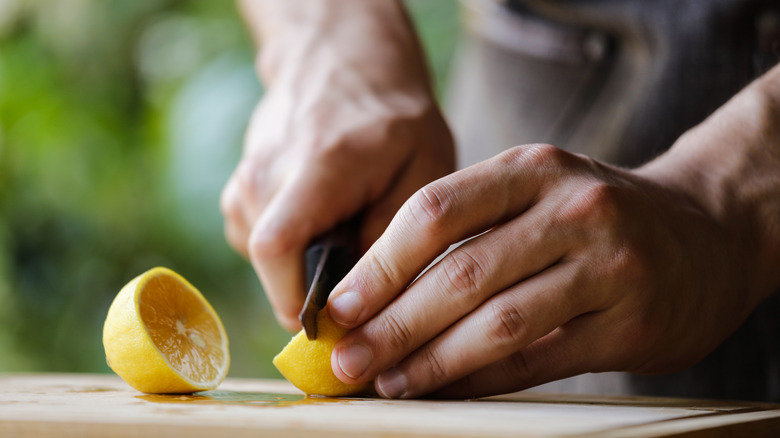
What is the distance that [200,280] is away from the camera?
2.89 meters

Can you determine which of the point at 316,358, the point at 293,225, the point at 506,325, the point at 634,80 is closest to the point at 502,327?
the point at 506,325

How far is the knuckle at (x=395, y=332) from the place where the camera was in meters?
0.85

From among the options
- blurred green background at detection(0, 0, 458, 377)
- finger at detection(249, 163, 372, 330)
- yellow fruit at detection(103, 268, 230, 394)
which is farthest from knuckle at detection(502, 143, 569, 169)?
blurred green background at detection(0, 0, 458, 377)

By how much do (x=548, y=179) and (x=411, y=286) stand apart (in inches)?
7.6

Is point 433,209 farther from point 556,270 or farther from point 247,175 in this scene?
point 247,175

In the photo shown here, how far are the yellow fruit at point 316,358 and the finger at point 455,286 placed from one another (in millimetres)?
28

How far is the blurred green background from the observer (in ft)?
9.16

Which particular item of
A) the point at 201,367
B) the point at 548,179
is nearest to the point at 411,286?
the point at 548,179

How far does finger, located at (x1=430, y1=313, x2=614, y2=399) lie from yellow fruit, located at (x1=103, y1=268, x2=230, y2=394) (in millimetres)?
318

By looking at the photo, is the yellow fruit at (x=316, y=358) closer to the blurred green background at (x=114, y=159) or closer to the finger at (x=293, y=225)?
the finger at (x=293, y=225)

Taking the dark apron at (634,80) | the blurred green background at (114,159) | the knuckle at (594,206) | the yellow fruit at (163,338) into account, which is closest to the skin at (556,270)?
the knuckle at (594,206)

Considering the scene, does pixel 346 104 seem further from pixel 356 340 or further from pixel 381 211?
pixel 356 340

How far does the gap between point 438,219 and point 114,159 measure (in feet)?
8.08

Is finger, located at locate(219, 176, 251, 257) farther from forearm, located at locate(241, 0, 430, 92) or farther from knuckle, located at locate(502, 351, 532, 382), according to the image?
knuckle, located at locate(502, 351, 532, 382)
